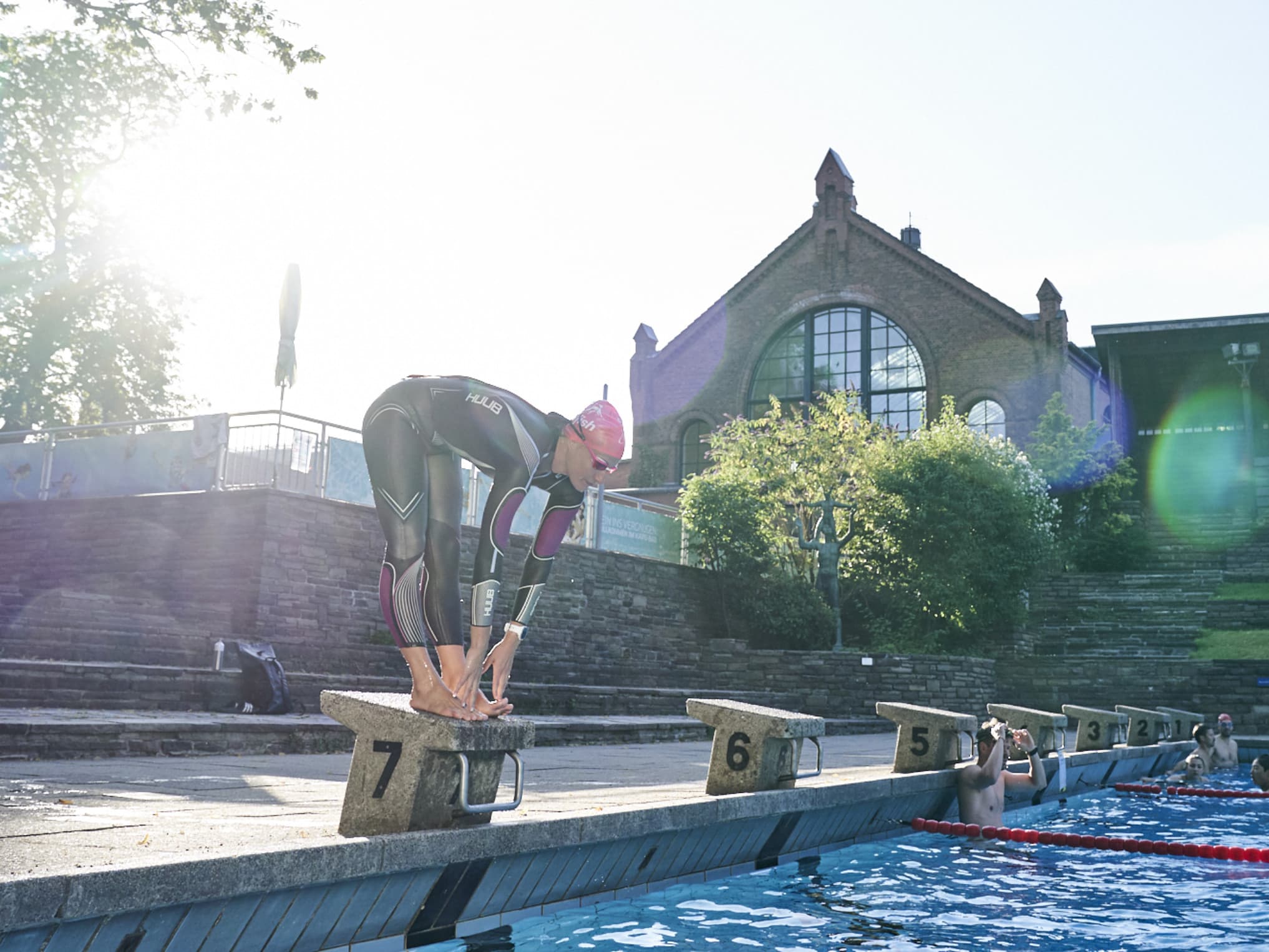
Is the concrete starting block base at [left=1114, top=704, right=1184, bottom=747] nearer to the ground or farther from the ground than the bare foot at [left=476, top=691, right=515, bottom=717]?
nearer to the ground

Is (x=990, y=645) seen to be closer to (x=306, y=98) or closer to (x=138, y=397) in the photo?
(x=306, y=98)

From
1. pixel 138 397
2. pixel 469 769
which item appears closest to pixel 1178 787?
pixel 469 769

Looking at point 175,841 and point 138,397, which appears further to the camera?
point 138,397

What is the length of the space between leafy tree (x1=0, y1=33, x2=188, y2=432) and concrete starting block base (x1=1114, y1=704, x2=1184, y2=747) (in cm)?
2495

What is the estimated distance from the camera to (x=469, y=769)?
5020 millimetres

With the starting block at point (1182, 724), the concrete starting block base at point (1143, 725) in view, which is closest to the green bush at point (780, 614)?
the starting block at point (1182, 724)

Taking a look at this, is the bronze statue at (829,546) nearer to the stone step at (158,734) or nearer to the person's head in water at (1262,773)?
the person's head in water at (1262,773)

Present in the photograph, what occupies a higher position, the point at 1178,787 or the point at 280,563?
the point at 280,563

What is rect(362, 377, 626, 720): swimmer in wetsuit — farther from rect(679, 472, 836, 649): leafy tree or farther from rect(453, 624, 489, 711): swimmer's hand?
rect(679, 472, 836, 649): leafy tree

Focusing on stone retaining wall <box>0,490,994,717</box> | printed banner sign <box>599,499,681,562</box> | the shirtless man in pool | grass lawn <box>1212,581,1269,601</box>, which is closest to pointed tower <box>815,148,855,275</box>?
grass lawn <box>1212,581,1269,601</box>

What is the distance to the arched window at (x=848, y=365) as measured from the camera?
39.3 m

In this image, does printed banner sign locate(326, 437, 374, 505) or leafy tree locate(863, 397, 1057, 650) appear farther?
leafy tree locate(863, 397, 1057, 650)

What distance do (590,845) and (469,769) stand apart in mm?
1172

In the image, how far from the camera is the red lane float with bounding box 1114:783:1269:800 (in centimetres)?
1392
